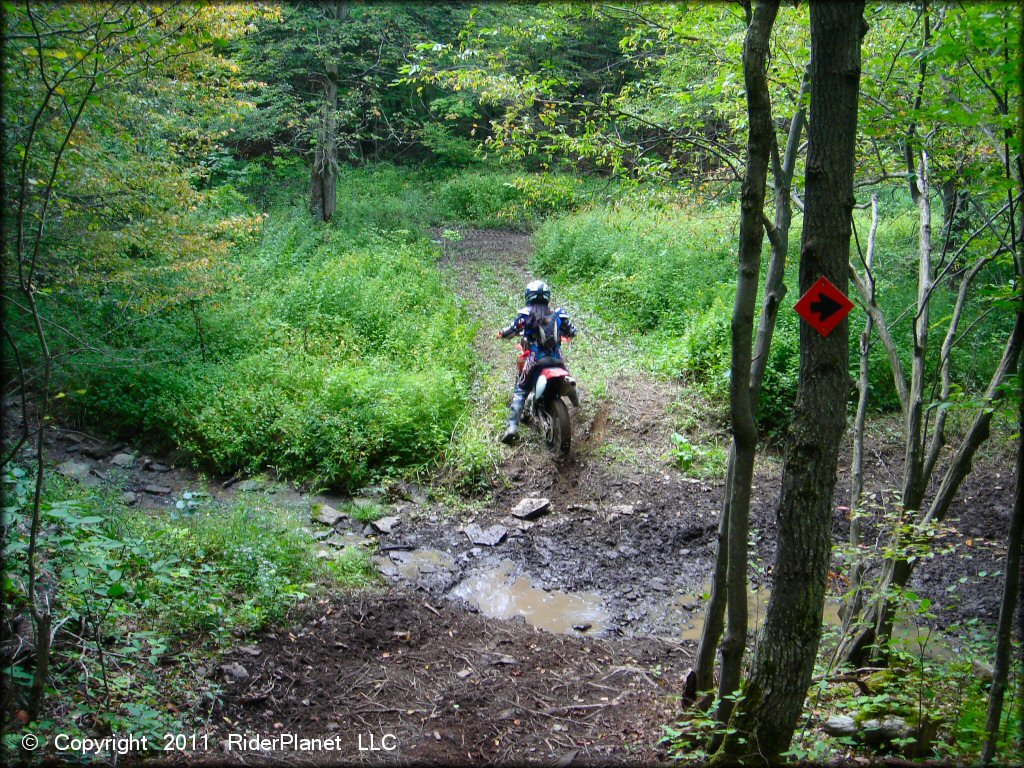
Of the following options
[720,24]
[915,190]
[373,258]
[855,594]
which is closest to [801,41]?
[720,24]

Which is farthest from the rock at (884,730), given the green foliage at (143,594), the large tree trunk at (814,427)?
the green foliage at (143,594)

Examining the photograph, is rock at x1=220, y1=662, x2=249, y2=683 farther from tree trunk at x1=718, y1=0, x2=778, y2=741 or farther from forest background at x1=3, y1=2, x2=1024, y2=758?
tree trunk at x1=718, y1=0, x2=778, y2=741

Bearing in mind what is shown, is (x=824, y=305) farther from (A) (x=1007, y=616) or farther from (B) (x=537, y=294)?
(B) (x=537, y=294)

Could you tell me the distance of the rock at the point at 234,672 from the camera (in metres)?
4.08

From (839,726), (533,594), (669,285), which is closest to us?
(839,726)

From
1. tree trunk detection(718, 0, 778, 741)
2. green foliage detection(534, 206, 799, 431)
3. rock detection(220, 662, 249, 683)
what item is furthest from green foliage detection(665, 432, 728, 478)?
rock detection(220, 662, 249, 683)

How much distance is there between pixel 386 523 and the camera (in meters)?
7.26

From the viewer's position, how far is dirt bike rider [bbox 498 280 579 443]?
833 cm

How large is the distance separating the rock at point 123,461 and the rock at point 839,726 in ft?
28.4

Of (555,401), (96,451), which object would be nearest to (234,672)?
(555,401)

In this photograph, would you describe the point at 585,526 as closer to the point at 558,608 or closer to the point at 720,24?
the point at 558,608

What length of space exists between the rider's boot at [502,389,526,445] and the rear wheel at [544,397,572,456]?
46cm

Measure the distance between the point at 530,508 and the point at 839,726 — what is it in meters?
4.14

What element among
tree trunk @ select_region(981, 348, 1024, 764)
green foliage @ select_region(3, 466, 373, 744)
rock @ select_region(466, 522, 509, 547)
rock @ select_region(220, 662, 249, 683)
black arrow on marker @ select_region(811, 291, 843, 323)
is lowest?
rock @ select_region(466, 522, 509, 547)
